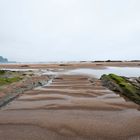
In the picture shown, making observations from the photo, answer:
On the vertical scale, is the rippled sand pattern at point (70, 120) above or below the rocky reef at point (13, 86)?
below

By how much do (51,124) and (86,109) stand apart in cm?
236

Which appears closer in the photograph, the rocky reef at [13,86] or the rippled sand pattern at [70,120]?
the rippled sand pattern at [70,120]

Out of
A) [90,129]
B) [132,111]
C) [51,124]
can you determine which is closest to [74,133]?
[90,129]

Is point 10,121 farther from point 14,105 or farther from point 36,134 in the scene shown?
point 14,105

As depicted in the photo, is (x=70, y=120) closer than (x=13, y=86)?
Yes

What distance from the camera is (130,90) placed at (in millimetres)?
11039

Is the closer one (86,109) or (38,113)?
(38,113)

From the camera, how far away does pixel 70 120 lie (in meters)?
6.93

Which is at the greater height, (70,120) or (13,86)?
(13,86)

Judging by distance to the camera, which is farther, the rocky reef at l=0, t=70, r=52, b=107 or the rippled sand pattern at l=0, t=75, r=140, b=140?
the rocky reef at l=0, t=70, r=52, b=107

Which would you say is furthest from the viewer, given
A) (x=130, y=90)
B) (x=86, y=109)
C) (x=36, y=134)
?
(x=130, y=90)

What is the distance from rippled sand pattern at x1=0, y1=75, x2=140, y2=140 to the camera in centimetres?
568

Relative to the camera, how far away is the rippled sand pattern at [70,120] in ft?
18.6

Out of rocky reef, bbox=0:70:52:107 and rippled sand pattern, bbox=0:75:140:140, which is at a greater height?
rocky reef, bbox=0:70:52:107
